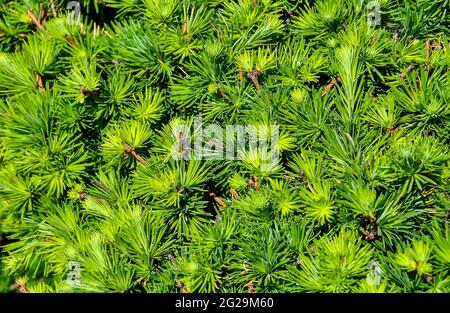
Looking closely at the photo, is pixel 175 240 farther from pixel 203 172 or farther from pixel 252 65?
pixel 252 65

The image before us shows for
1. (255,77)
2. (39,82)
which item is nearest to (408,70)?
(255,77)

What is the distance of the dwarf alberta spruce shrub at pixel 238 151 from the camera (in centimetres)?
97

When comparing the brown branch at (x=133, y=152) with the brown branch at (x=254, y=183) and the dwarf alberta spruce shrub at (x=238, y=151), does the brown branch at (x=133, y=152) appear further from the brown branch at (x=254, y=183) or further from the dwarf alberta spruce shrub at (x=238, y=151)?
the brown branch at (x=254, y=183)

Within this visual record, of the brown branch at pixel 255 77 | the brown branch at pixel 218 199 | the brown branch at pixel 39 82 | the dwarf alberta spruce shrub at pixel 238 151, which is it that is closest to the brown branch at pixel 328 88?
the dwarf alberta spruce shrub at pixel 238 151

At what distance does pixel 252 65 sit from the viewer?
1.05m

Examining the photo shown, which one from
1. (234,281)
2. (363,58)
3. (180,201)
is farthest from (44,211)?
(363,58)

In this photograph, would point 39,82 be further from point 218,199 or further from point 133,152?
point 218,199

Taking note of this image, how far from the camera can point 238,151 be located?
1040 millimetres

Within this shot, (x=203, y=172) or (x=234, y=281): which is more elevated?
(x=203, y=172)

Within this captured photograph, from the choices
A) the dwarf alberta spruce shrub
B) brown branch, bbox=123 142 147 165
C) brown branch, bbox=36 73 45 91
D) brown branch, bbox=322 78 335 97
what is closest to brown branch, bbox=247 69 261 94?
the dwarf alberta spruce shrub

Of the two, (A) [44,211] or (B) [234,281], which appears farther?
(A) [44,211]

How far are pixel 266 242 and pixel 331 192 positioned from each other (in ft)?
0.46
